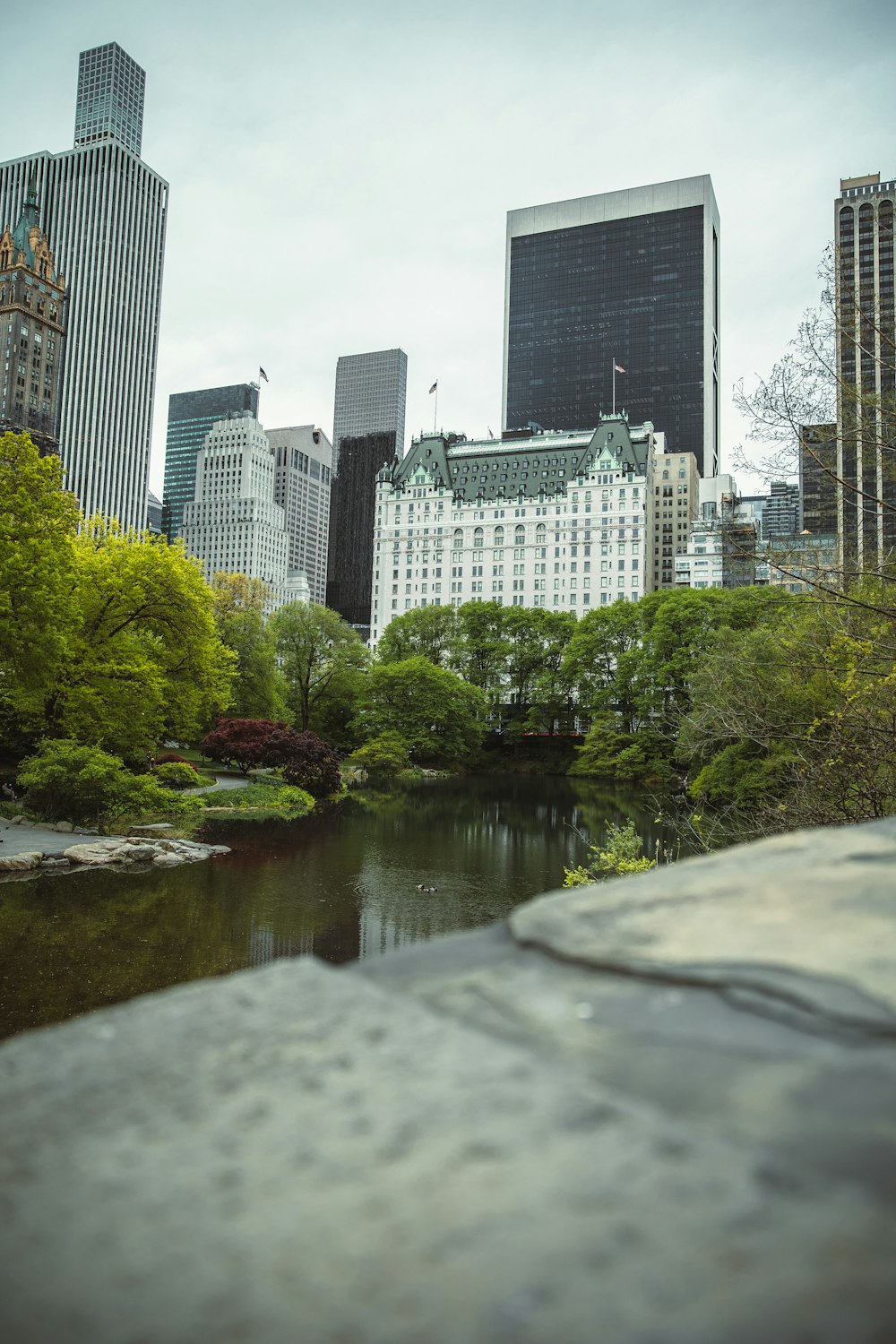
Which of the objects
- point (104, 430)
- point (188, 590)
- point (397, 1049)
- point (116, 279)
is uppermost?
point (116, 279)

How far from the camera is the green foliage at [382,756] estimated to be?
5256 cm

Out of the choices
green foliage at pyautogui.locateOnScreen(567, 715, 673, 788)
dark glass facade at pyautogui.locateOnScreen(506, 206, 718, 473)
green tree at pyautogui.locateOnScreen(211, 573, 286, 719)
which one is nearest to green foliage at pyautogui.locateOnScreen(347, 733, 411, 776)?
green tree at pyautogui.locateOnScreen(211, 573, 286, 719)

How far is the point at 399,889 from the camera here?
1720 centimetres

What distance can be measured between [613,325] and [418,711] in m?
139

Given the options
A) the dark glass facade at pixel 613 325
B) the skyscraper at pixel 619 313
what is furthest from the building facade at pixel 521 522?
the dark glass facade at pixel 613 325

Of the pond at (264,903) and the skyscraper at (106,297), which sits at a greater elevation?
the skyscraper at (106,297)

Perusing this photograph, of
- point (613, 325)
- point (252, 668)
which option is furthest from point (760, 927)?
point (613, 325)

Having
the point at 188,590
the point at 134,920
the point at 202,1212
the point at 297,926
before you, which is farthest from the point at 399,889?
the point at 202,1212

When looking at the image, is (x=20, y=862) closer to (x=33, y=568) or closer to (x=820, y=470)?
(x=33, y=568)

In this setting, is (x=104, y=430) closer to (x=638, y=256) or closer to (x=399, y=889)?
(x=638, y=256)

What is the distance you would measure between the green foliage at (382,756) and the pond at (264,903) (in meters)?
24.3

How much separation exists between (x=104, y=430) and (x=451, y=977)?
161 metres

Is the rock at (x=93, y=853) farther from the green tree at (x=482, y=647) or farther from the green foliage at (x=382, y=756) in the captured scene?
the green tree at (x=482, y=647)

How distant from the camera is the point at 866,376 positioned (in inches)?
409
